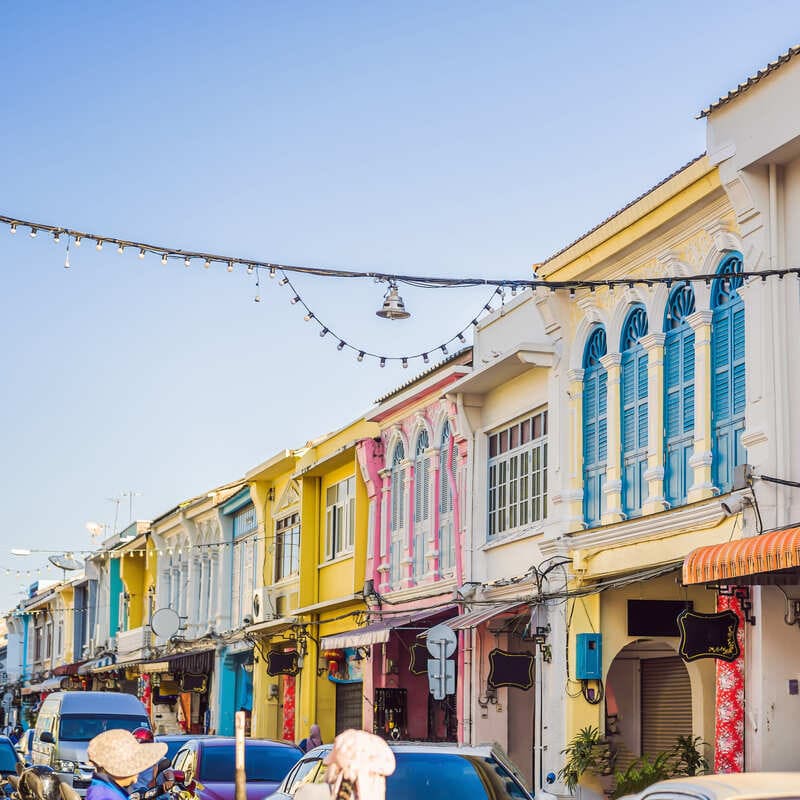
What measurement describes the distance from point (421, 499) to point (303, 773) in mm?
13696

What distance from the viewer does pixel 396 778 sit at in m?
12.1

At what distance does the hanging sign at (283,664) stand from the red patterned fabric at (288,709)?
513 millimetres

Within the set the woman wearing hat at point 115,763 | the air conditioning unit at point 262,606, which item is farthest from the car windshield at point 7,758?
the woman wearing hat at point 115,763

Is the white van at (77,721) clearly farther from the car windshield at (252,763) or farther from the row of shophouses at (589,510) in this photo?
the car windshield at (252,763)

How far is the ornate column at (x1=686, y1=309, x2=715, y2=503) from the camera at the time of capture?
17375 mm

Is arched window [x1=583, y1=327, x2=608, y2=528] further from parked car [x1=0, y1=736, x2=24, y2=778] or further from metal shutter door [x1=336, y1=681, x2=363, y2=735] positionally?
metal shutter door [x1=336, y1=681, x2=363, y2=735]

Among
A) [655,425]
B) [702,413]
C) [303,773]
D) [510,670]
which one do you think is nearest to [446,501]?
[510,670]

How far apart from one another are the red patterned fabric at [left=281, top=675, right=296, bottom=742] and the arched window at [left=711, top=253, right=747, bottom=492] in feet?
59.8

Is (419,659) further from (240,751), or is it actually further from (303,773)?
(240,751)

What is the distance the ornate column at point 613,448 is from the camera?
19625 millimetres

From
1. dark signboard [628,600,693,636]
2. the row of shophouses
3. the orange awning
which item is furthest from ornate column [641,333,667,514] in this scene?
the orange awning

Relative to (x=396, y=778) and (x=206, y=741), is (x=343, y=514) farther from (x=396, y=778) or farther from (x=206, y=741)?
(x=396, y=778)

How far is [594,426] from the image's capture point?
2055 cm

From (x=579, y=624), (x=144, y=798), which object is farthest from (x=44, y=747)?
(x=144, y=798)
